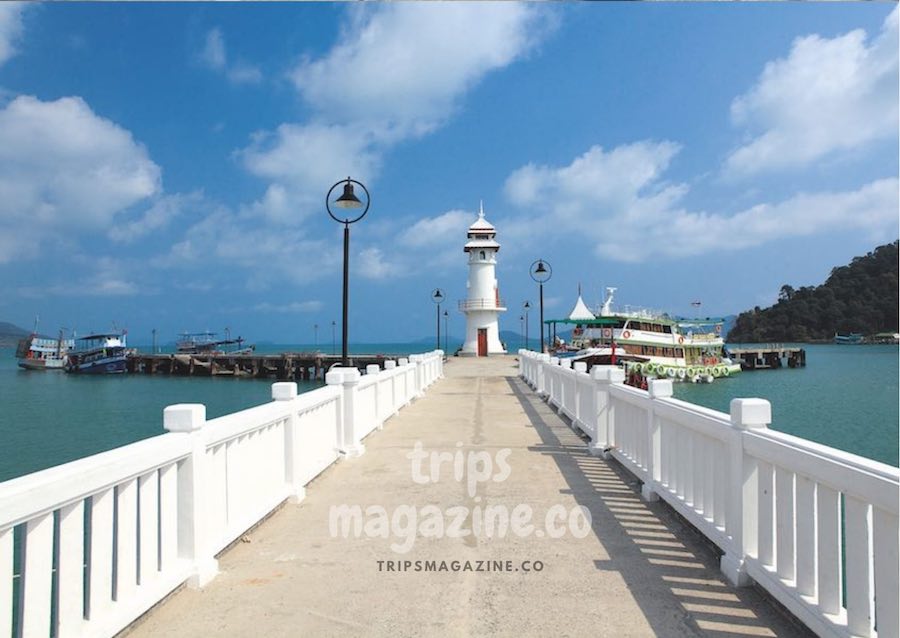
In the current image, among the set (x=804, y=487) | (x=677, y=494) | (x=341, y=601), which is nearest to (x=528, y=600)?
(x=341, y=601)

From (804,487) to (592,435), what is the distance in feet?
17.7

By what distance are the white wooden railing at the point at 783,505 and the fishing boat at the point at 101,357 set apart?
7349 cm

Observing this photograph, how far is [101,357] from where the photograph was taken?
242 ft

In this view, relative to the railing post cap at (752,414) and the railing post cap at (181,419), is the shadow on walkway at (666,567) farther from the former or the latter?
the railing post cap at (181,419)

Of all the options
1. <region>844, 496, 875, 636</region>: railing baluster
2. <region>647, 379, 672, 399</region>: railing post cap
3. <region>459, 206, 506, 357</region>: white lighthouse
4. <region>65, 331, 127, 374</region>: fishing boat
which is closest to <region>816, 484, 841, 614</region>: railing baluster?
<region>844, 496, 875, 636</region>: railing baluster

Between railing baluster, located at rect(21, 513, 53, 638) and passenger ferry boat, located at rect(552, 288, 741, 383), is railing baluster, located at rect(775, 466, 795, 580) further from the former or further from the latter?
passenger ferry boat, located at rect(552, 288, 741, 383)

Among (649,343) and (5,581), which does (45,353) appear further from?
(5,581)

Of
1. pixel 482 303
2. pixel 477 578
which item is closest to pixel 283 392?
pixel 477 578

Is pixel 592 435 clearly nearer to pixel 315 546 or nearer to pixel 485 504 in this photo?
pixel 485 504

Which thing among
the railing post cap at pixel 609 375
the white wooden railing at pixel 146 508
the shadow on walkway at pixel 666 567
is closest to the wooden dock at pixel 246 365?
the railing post cap at pixel 609 375

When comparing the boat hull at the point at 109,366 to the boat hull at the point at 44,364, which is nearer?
the boat hull at the point at 109,366

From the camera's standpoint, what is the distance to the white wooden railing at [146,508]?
8.80 ft

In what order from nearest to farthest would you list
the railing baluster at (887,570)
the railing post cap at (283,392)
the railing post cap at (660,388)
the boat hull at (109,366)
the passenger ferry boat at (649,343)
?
the railing baluster at (887,570) → the railing post cap at (660,388) → the railing post cap at (283,392) → the passenger ferry boat at (649,343) → the boat hull at (109,366)

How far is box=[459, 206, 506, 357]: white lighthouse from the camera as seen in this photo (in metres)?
44.6
